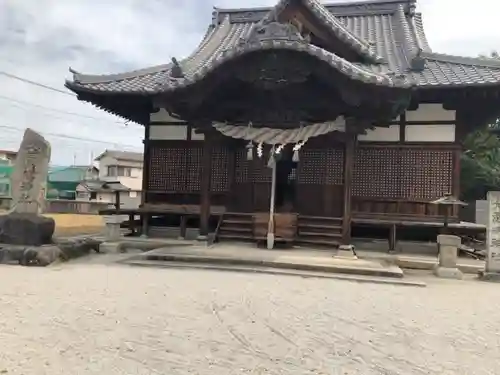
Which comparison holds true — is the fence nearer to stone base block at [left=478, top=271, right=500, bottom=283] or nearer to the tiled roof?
the tiled roof

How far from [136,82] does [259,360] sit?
9.78 m

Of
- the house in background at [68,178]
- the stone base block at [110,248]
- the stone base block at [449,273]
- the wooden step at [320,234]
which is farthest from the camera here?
the house in background at [68,178]

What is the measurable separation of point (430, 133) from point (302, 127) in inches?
128

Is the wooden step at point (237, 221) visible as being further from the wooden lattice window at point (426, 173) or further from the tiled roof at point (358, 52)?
the wooden lattice window at point (426, 173)

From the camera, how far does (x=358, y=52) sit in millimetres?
11695

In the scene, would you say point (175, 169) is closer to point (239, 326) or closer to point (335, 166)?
point (335, 166)

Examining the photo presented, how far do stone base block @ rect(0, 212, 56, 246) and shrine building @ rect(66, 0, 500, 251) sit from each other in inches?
118

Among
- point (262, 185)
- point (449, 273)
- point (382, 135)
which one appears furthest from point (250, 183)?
point (449, 273)

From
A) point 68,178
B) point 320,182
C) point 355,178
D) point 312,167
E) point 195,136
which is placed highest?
point 68,178

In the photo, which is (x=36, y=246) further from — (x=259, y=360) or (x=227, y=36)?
(x=227, y=36)

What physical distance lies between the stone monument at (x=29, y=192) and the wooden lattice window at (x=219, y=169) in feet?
13.7

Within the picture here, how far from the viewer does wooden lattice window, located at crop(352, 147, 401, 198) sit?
1131 centimetres

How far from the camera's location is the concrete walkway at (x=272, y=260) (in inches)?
330

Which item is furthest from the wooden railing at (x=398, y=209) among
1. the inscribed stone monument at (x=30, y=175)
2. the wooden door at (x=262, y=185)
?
the inscribed stone monument at (x=30, y=175)
